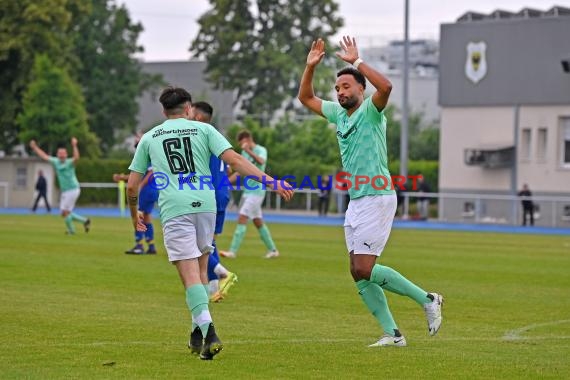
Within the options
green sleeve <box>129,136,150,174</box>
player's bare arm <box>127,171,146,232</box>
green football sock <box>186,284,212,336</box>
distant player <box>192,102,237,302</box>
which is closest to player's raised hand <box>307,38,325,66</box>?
green sleeve <box>129,136,150,174</box>

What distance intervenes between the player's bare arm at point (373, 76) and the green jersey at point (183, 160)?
1.30m

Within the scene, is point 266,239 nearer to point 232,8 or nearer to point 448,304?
point 448,304

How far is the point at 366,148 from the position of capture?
10.7 metres

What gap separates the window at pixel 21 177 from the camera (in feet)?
208

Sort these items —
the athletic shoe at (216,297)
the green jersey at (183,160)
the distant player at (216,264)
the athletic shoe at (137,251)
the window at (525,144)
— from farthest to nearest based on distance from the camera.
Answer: the window at (525,144) < the athletic shoe at (137,251) < the athletic shoe at (216,297) < the distant player at (216,264) < the green jersey at (183,160)

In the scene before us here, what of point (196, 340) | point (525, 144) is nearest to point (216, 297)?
point (196, 340)

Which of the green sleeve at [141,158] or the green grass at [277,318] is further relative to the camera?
the green sleeve at [141,158]

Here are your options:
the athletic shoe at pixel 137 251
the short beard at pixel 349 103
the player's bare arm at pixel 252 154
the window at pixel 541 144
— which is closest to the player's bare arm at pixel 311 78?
the short beard at pixel 349 103

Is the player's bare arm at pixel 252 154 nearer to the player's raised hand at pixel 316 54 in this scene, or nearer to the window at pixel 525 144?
the player's raised hand at pixel 316 54

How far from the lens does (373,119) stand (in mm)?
10641

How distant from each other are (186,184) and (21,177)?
5483 cm

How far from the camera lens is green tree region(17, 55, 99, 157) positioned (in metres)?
65.8

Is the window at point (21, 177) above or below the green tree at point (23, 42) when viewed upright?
below

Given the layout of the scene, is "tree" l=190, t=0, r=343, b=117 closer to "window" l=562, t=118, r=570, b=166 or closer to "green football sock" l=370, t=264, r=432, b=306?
"window" l=562, t=118, r=570, b=166
